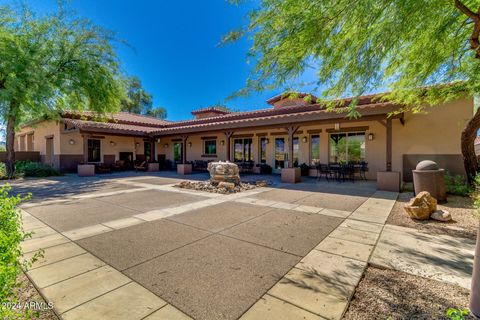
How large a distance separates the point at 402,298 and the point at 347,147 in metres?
10.9

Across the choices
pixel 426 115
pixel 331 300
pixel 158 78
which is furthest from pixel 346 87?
pixel 158 78

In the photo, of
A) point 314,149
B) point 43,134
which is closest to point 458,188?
point 314,149

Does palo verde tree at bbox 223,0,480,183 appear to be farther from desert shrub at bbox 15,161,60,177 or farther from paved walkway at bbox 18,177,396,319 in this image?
desert shrub at bbox 15,161,60,177

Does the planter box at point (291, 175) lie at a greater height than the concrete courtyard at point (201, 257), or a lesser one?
greater

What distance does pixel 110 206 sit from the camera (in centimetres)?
643

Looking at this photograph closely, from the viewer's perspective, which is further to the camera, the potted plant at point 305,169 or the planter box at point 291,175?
the potted plant at point 305,169

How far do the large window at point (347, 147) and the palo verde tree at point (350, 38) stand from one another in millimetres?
6226

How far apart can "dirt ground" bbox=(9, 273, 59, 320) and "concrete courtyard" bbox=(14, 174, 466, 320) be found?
7 cm

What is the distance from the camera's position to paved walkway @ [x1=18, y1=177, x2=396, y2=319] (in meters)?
2.31

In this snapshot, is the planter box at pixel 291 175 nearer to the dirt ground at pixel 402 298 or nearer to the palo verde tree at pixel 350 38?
the palo verde tree at pixel 350 38

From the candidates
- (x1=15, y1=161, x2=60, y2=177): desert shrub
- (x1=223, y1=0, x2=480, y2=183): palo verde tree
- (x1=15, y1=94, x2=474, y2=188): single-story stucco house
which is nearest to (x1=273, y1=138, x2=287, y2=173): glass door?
(x1=15, y1=94, x2=474, y2=188): single-story stucco house

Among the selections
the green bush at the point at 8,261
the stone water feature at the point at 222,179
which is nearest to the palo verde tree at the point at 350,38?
the green bush at the point at 8,261

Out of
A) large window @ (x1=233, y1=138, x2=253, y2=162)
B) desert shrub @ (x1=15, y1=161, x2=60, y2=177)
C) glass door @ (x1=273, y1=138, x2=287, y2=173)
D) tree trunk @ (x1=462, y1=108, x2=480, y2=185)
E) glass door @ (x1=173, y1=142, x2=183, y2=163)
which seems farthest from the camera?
glass door @ (x1=173, y1=142, x2=183, y2=163)

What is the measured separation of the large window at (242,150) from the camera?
16.2 m
